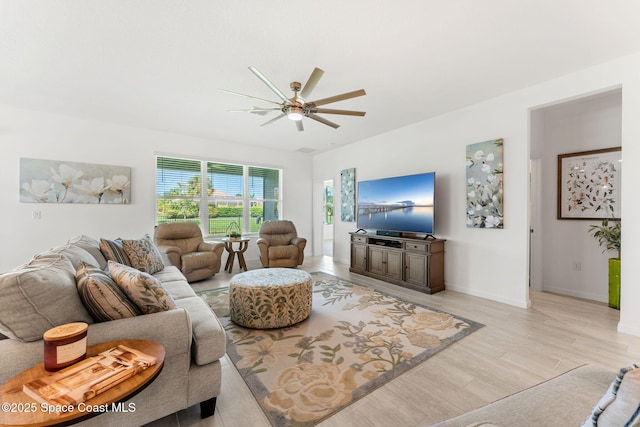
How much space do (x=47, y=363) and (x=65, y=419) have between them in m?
0.35

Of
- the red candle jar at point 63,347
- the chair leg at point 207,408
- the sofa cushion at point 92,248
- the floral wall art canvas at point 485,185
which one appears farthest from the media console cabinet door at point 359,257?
the red candle jar at point 63,347

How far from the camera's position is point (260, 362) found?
207 centimetres

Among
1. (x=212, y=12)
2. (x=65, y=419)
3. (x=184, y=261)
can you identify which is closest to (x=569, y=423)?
(x=65, y=419)

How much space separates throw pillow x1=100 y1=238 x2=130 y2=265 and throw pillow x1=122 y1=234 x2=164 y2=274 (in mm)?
48

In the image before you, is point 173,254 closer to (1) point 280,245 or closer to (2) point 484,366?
(1) point 280,245

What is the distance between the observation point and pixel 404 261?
4051 millimetres

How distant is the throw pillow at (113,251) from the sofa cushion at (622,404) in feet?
11.0

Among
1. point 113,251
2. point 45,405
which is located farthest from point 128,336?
point 113,251

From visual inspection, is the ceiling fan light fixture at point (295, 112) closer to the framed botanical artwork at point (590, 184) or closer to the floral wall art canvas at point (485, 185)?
the floral wall art canvas at point (485, 185)

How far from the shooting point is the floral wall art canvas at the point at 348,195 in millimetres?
5598

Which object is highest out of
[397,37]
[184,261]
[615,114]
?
[397,37]

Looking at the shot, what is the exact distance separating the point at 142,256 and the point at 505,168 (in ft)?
14.5

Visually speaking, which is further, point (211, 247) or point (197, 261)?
point (211, 247)

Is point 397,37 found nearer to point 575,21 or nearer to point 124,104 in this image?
point 575,21
